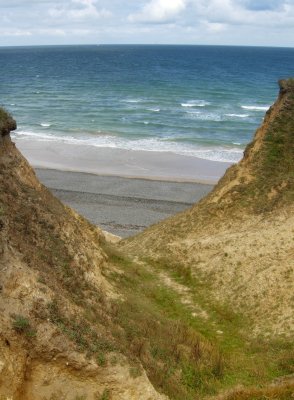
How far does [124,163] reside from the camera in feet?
219

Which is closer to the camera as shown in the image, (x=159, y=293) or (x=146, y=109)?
(x=159, y=293)

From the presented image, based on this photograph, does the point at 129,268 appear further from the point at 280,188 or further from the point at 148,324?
the point at 280,188

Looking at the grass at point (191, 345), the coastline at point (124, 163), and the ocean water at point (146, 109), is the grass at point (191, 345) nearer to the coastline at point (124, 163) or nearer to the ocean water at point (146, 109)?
the coastline at point (124, 163)

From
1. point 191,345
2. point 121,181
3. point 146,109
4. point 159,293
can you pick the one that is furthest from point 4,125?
point 146,109

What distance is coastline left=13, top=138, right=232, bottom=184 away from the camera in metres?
61.0

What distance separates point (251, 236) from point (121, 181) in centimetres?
3162

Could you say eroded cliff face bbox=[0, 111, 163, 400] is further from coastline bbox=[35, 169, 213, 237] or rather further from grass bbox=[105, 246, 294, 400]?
coastline bbox=[35, 169, 213, 237]

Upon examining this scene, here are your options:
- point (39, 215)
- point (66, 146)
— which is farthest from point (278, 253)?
point (66, 146)

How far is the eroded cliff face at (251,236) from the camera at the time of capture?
24.0 meters

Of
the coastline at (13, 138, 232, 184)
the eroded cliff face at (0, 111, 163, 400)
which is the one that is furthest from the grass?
the coastline at (13, 138, 232, 184)

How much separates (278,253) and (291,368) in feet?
23.7

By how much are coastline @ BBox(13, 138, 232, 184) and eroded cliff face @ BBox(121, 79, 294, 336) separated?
2366cm

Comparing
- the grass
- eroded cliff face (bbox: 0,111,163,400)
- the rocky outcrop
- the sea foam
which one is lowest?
the grass

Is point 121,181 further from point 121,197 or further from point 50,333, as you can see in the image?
point 50,333
